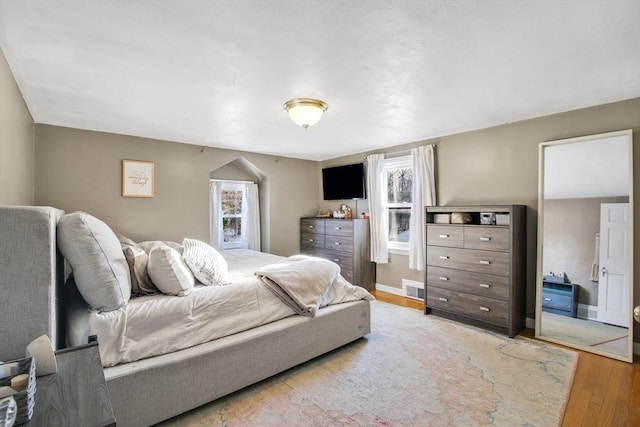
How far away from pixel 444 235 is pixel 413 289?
1.24 metres

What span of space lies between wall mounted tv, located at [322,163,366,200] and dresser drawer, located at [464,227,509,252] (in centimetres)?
195

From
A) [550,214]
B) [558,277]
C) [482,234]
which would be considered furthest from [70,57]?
[558,277]

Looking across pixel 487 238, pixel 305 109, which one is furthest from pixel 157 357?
pixel 487 238

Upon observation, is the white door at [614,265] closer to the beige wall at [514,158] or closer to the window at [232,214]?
the beige wall at [514,158]

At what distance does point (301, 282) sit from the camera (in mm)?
2715

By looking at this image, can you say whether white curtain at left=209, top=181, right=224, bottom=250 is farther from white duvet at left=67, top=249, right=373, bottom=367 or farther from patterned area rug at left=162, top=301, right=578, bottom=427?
patterned area rug at left=162, top=301, right=578, bottom=427

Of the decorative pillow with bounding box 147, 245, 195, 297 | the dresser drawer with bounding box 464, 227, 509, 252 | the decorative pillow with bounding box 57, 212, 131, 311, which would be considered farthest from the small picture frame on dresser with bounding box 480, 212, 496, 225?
the decorative pillow with bounding box 57, 212, 131, 311

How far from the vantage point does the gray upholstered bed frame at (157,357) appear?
48.3 inches

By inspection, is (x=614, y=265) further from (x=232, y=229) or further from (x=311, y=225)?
(x=232, y=229)

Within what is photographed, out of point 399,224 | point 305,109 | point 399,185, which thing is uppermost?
point 305,109

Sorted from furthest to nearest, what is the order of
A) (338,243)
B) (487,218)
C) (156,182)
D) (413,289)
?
(338,243) < (413,289) < (156,182) < (487,218)

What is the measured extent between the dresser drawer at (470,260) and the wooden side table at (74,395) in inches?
132

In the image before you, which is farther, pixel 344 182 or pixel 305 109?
pixel 344 182

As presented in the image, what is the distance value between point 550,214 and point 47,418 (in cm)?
391
